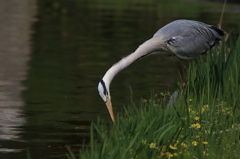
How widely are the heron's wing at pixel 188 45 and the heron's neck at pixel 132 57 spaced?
0.99 feet

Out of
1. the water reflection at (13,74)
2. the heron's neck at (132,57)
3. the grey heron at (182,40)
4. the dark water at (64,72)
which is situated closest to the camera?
the heron's neck at (132,57)

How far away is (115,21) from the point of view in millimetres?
24172

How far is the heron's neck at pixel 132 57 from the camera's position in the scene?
770 centimetres

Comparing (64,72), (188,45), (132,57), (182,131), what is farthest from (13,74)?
(182,131)

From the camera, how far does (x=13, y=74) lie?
12.8 m

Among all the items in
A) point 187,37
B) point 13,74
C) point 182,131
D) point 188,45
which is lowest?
point 13,74

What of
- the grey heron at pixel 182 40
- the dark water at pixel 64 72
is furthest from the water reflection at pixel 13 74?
the grey heron at pixel 182 40

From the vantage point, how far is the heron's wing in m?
9.08

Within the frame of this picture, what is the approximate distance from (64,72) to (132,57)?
482 cm

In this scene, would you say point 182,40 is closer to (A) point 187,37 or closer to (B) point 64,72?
(A) point 187,37

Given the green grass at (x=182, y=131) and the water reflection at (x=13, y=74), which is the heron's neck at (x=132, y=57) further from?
the water reflection at (x=13, y=74)

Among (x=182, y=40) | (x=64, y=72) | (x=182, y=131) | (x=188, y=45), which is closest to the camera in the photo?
(x=182, y=131)

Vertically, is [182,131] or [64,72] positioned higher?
[182,131]

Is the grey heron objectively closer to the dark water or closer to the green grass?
the dark water
